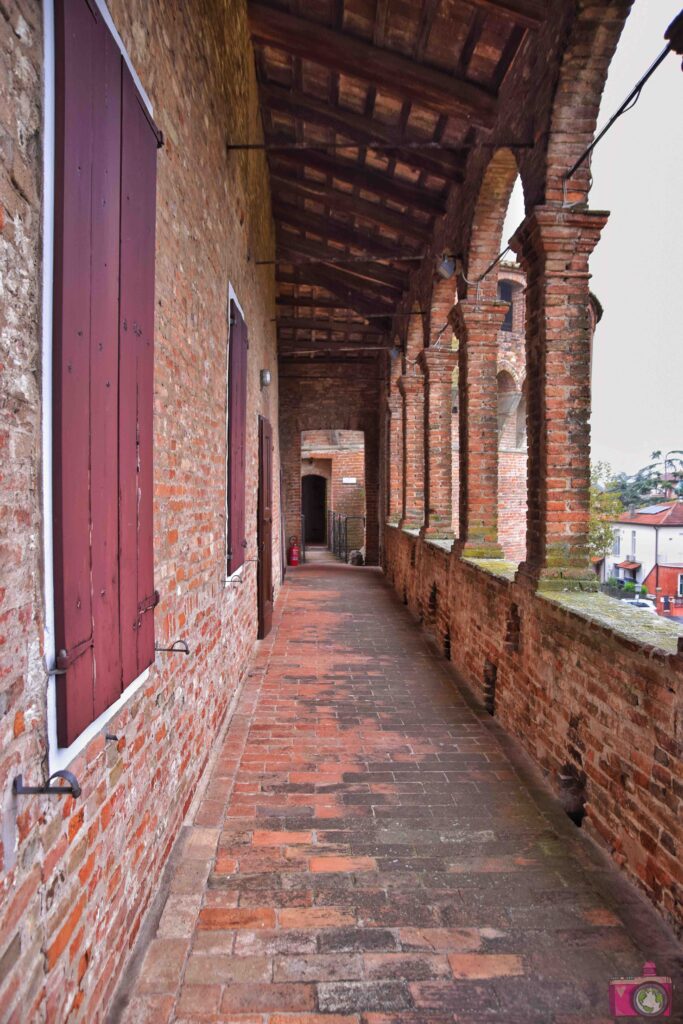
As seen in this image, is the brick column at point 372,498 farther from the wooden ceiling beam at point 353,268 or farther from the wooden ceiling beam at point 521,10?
the wooden ceiling beam at point 521,10

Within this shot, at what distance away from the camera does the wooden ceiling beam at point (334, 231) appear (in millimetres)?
8648

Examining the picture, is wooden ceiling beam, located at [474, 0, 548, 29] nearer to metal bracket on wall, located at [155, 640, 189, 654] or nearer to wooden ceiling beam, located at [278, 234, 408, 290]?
metal bracket on wall, located at [155, 640, 189, 654]

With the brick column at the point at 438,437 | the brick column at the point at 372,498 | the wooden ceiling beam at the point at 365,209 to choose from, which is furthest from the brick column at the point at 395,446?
the wooden ceiling beam at the point at 365,209

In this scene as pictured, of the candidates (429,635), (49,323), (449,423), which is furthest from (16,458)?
(449,423)

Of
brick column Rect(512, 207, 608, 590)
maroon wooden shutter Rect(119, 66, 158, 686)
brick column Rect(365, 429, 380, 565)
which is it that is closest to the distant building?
brick column Rect(365, 429, 380, 565)

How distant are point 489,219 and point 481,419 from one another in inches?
74.9

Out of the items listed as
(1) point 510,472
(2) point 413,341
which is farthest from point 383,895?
(1) point 510,472

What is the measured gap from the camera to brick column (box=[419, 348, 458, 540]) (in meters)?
8.29

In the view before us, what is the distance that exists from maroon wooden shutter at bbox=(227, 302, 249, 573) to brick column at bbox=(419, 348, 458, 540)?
360cm

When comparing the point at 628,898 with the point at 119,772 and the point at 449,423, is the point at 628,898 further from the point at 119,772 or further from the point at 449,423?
the point at 449,423

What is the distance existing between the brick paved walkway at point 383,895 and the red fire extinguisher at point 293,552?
10328 millimetres

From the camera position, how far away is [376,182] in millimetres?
7039

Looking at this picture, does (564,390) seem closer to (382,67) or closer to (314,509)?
(382,67)

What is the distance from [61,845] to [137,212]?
6.51ft
